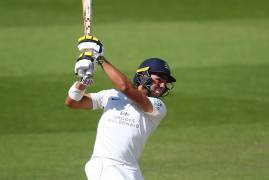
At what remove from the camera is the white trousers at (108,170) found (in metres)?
7.29

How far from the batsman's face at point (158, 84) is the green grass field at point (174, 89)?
344cm

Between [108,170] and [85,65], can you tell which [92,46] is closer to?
[85,65]

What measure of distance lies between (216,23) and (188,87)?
644 centimetres

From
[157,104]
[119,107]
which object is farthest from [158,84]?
[119,107]

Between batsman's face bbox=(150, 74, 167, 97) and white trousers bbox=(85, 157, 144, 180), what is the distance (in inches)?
29.7

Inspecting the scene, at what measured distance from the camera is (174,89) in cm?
1630

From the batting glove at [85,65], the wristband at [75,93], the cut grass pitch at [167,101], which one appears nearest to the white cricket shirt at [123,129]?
the wristband at [75,93]

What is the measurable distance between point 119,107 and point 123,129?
24cm

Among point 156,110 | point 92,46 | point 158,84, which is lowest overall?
point 156,110

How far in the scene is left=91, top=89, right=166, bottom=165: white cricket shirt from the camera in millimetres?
7410

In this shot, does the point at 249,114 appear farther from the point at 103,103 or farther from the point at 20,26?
the point at 20,26

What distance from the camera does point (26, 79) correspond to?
55.1 ft

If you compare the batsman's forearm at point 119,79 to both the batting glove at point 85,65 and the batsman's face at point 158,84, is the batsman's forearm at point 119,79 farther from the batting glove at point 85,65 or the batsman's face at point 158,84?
the batsman's face at point 158,84

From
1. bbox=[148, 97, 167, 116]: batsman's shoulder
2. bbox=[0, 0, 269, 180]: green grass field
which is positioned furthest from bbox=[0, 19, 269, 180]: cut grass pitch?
bbox=[148, 97, 167, 116]: batsman's shoulder
